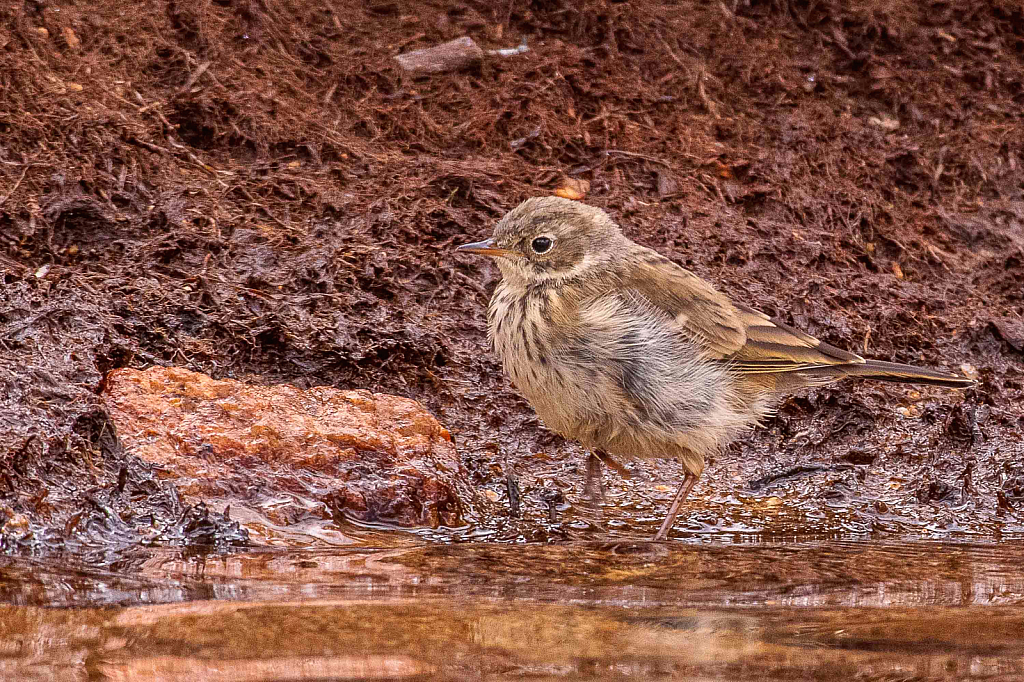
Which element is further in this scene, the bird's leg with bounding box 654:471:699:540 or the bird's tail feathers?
the bird's tail feathers

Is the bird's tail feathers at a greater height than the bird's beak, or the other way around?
the bird's beak

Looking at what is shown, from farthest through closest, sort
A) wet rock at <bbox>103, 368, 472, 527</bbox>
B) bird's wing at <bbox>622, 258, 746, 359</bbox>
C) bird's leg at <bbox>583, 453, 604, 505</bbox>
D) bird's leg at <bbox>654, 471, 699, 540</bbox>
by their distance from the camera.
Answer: bird's leg at <bbox>583, 453, 604, 505</bbox> → bird's wing at <bbox>622, 258, 746, 359</bbox> → bird's leg at <bbox>654, 471, 699, 540</bbox> → wet rock at <bbox>103, 368, 472, 527</bbox>

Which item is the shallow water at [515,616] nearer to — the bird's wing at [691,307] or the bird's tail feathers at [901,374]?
the bird's tail feathers at [901,374]

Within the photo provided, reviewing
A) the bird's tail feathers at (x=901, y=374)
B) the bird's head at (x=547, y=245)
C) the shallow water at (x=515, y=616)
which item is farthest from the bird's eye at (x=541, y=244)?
the bird's tail feathers at (x=901, y=374)

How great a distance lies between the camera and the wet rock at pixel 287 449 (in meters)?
5.79

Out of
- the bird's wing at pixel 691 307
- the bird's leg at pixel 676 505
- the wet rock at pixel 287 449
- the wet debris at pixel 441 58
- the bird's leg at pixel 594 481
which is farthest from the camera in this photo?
the wet debris at pixel 441 58

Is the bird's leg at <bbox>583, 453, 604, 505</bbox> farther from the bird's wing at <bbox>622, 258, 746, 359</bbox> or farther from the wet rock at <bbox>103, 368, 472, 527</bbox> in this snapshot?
the bird's wing at <bbox>622, 258, 746, 359</bbox>

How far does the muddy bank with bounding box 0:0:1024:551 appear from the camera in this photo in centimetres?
647

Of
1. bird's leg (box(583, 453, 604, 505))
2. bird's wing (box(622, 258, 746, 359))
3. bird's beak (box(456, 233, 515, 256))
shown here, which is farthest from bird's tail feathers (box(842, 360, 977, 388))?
bird's beak (box(456, 233, 515, 256))

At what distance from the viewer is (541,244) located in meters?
6.23

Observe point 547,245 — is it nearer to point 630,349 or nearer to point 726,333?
point 630,349

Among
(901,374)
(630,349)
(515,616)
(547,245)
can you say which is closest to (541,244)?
(547,245)

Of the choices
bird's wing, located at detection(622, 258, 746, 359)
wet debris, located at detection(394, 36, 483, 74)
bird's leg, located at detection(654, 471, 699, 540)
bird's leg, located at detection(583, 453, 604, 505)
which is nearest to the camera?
bird's leg, located at detection(654, 471, 699, 540)

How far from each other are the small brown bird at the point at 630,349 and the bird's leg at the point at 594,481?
31 centimetres
